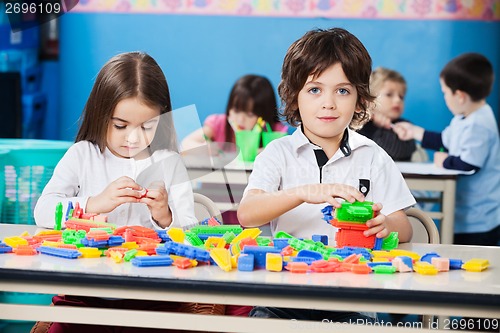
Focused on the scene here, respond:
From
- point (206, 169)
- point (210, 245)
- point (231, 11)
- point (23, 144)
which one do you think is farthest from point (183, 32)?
point (210, 245)

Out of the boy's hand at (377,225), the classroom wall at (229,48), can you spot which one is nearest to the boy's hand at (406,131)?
the classroom wall at (229,48)

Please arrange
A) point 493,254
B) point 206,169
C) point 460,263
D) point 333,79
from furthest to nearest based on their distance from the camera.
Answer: point 206,169, point 333,79, point 493,254, point 460,263

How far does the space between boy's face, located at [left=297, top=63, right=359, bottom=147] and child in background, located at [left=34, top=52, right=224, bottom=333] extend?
0.35m

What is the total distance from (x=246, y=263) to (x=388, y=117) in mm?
2527

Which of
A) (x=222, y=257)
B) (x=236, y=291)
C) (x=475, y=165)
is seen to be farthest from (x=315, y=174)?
(x=475, y=165)

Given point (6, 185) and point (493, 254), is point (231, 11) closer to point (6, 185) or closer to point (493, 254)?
point (6, 185)

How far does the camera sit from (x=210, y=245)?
5.06ft

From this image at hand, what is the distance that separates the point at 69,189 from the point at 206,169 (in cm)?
146

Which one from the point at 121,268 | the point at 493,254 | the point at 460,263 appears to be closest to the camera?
the point at 121,268

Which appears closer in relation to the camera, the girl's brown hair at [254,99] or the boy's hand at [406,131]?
the girl's brown hair at [254,99]

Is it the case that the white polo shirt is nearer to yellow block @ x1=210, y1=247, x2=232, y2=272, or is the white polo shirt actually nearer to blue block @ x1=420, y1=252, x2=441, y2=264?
blue block @ x1=420, y1=252, x2=441, y2=264

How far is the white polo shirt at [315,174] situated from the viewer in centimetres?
183

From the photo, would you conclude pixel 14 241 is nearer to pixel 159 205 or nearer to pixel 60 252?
pixel 60 252

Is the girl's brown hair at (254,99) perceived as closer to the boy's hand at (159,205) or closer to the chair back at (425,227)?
the chair back at (425,227)
